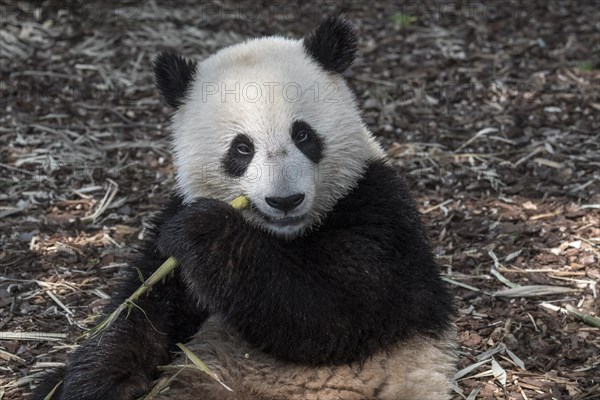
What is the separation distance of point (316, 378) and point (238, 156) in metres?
1.33

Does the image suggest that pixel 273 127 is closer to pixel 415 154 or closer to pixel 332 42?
pixel 332 42

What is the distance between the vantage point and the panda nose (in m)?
4.64

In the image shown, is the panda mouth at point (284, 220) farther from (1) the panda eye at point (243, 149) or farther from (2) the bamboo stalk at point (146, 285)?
(1) the panda eye at point (243, 149)

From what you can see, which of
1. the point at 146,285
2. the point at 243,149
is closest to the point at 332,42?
the point at 243,149

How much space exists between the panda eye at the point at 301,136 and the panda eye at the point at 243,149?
287 millimetres

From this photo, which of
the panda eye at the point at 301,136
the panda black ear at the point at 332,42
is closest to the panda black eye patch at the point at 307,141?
the panda eye at the point at 301,136

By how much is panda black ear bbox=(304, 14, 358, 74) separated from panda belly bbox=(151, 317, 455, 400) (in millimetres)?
1783

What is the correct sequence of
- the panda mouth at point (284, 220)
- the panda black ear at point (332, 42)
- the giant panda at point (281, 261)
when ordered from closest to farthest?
the giant panda at point (281, 261)
the panda mouth at point (284, 220)
the panda black ear at point (332, 42)

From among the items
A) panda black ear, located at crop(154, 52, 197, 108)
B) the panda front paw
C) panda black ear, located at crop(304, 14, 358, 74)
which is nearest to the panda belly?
the panda front paw

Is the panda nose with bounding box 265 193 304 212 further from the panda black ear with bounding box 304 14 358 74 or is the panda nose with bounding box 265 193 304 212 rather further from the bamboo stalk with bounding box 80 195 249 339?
the panda black ear with bounding box 304 14 358 74

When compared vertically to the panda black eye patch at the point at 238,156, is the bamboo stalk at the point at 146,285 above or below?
below

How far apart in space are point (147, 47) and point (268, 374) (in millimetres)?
6970

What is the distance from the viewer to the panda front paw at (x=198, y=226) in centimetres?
469

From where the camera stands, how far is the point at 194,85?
5.41 meters
